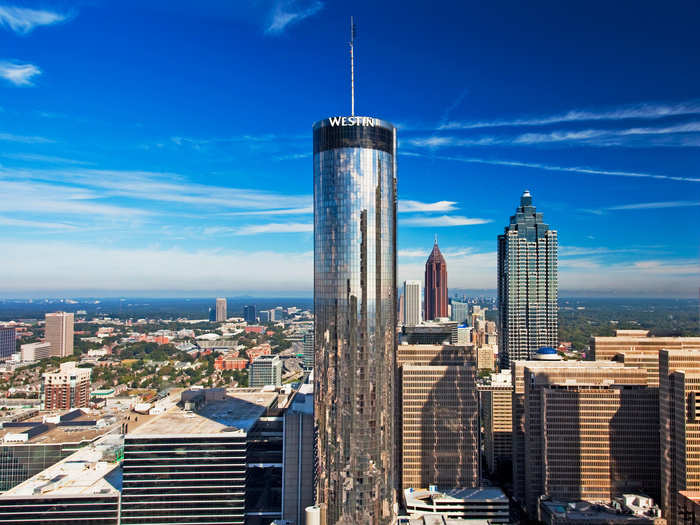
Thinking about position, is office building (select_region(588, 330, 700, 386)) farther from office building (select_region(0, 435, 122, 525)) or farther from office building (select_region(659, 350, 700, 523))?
office building (select_region(0, 435, 122, 525))

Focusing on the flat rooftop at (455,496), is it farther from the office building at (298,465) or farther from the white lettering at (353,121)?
the white lettering at (353,121)

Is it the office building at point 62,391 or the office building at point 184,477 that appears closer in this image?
the office building at point 184,477

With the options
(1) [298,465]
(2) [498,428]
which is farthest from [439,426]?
(2) [498,428]

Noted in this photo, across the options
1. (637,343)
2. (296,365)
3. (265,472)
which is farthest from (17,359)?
(637,343)

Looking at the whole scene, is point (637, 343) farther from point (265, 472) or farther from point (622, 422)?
point (265, 472)

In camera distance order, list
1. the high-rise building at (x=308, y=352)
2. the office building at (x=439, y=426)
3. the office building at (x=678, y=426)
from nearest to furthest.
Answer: the office building at (x=678, y=426), the office building at (x=439, y=426), the high-rise building at (x=308, y=352)

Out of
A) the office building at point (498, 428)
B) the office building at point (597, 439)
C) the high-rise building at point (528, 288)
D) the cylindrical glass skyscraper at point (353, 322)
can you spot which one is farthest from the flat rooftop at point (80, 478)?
the high-rise building at point (528, 288)

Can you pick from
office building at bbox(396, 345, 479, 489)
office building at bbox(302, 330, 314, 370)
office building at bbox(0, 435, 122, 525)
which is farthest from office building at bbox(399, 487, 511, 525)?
office building at bbox(302, 330, 314, 370)
